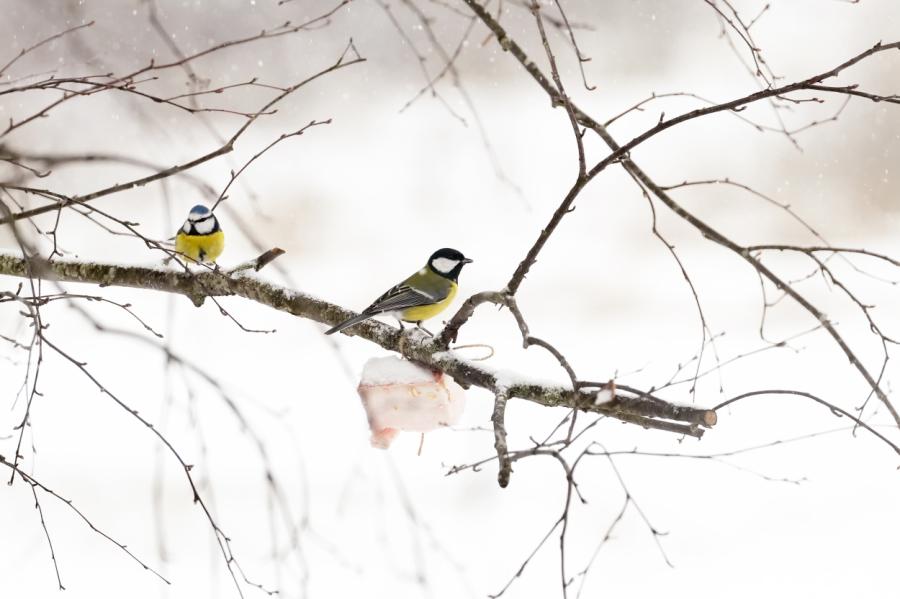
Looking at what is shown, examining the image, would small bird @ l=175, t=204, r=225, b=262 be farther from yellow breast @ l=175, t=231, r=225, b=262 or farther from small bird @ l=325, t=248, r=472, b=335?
small bird @ l=325, t=248, r=472, b=335

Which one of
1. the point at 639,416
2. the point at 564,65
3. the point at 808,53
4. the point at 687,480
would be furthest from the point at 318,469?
the point at 808,53

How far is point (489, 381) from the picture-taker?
4.79 ft

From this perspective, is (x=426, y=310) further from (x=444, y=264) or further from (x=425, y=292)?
(x=444, y=264)

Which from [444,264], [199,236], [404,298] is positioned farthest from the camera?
[199,236]

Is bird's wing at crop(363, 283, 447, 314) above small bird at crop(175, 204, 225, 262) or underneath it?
underneath

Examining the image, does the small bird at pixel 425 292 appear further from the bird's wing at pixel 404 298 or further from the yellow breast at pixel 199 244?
the yellow breast at pixel 199 244

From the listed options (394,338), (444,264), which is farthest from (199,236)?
(394,338)

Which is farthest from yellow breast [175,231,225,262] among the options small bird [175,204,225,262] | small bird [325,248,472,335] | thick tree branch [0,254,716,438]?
small bird [325,248,472,335]

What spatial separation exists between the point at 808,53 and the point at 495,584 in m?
4.74

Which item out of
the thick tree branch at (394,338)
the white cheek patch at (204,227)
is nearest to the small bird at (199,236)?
the white cheek patch at (204,227)

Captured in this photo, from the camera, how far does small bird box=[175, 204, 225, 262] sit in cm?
264

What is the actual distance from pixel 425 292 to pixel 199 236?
3.30ft

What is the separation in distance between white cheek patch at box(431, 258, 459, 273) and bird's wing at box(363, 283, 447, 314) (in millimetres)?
90

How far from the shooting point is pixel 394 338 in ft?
5.52
